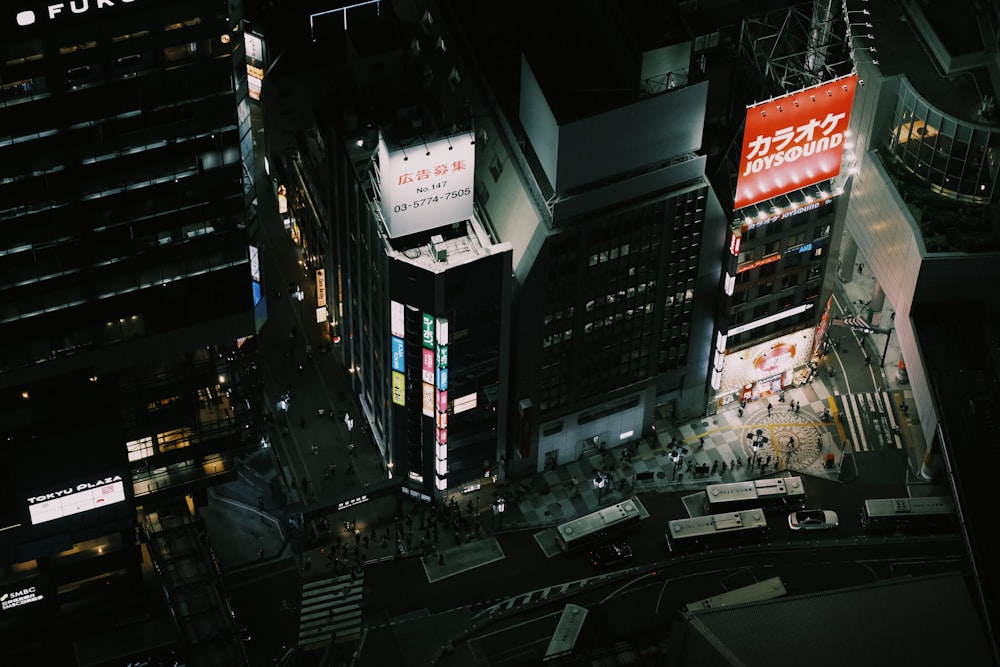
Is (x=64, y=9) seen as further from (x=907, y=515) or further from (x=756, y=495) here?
(x=907, y=515)

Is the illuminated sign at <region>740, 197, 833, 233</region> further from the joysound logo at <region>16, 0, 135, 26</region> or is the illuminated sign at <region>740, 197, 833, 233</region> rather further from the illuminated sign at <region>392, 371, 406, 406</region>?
the joysound logo at <region>16, 0, 135, 26</region>

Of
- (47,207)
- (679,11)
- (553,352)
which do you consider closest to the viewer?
(47,207)

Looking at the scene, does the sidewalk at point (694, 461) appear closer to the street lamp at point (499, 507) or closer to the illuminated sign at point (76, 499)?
the street lamp at point (499, 507)

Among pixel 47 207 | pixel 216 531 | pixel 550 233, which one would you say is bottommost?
pixel 216 531

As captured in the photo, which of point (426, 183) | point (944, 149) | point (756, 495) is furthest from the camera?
point (944, 149)

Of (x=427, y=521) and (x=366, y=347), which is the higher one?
(x=366, y=347)

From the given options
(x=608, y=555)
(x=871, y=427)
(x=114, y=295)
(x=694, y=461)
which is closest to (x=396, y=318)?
(x=114, y=295)

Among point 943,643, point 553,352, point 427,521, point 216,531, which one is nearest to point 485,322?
point 553,352

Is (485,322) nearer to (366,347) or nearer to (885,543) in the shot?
(366,347)
